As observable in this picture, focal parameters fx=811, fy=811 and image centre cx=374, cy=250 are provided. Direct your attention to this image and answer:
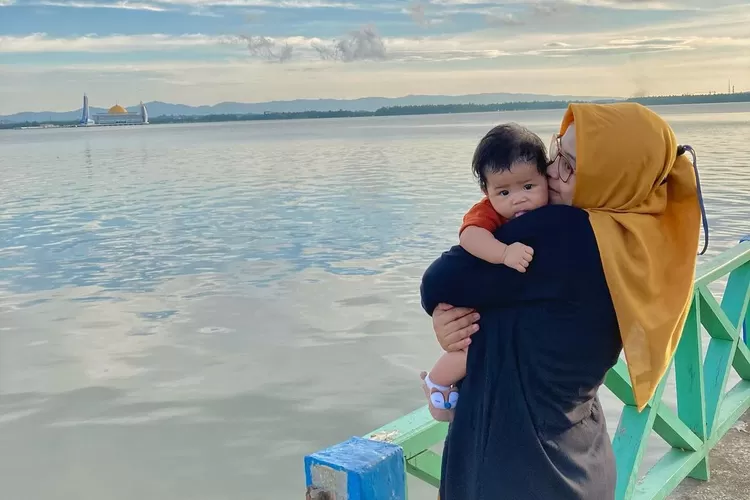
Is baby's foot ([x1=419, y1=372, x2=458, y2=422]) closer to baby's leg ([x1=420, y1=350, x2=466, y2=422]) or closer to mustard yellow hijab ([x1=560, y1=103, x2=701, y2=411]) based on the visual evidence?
baby's leg ([x1=420, y1=350, x2=466, y2=422])

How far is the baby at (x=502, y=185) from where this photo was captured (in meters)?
1.77

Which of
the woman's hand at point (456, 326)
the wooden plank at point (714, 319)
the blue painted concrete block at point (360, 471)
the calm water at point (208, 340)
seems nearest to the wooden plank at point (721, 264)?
the wooden plank at point (714, 319)

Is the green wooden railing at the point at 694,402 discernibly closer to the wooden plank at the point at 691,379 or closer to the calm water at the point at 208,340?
the wooden plank at the point at 691,379

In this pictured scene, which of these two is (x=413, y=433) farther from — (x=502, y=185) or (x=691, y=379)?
(x=691, y=379)

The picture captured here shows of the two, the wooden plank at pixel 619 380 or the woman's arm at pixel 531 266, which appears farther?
the wooden plank at pixel 619 380

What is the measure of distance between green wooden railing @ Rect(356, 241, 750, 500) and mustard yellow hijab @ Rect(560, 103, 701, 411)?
2.14 ft

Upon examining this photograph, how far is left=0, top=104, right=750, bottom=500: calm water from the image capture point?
248 inches

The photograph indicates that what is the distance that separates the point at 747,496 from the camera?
3750 millimetres

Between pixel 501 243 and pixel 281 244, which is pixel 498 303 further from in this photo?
pixel 281 244

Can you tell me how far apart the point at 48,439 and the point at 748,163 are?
82.9ft

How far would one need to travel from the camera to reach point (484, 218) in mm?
1846

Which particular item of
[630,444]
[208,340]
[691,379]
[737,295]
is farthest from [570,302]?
[208,340]

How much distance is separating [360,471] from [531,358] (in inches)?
17.5

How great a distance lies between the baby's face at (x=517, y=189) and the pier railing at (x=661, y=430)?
0.61m
